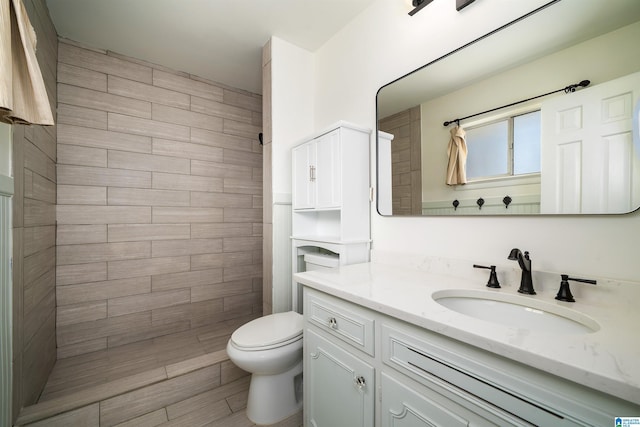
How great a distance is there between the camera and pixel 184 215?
256 centimetres

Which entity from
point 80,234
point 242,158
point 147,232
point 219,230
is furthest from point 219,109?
point 80,234

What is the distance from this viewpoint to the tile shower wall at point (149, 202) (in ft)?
6.88

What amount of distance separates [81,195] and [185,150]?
2.97ft

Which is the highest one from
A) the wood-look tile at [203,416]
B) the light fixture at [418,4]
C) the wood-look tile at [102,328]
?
the light fixture at [418,4]

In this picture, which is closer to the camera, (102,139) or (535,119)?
(535,119)

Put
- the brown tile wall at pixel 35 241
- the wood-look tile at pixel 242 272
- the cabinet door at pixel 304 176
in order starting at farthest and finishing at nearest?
the wood-look tile at pixel 242 272 < the cabinet door at pixel 304 176 < the brown tile wall at pixel 35 241

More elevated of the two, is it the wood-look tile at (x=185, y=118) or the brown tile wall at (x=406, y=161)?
the wood-look tile at (x=185, y=118)

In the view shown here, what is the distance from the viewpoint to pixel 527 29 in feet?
3.56

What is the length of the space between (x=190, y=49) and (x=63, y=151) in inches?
51.9

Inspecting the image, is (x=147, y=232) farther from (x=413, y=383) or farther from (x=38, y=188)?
(x=413, y=383)

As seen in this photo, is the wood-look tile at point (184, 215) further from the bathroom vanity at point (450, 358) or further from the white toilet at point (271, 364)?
the bathroom vanity at point (450, 358)

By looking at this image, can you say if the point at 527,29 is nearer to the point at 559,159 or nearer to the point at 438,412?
the point at 559,159

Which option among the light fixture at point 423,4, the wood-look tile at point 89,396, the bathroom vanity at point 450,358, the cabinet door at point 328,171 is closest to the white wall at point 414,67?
the light fixture at point 423,4

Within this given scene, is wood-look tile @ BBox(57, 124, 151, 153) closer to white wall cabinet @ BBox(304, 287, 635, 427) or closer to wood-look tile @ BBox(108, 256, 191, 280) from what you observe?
wood-look tile @ BBox(108, 256, 191, 280)
